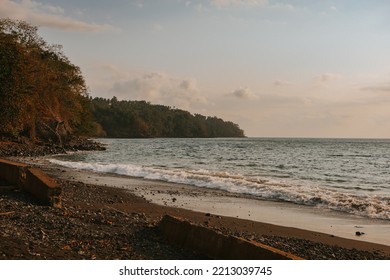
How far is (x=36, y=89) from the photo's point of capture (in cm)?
4862

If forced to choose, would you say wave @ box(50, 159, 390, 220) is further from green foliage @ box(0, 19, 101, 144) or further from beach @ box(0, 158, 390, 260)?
green foliage @ box(0, 19, 101, 144)

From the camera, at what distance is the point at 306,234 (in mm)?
11039

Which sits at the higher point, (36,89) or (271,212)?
(36,89)

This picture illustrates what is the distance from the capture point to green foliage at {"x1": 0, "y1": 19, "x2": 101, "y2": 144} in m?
34.9

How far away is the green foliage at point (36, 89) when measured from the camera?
34938mm

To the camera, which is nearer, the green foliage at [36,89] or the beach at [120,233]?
the beach at [120,233]

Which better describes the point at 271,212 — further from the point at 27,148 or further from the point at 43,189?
the point at 27,148

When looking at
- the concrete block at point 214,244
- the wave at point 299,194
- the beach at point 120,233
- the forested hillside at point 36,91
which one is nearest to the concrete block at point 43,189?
the beach at point 120,233

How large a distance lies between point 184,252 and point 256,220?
5.53 meters

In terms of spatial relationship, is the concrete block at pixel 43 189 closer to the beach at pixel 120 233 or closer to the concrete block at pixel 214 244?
the beach at pixel 120 233

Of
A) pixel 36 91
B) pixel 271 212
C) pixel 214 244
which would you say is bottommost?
pixel 271 212

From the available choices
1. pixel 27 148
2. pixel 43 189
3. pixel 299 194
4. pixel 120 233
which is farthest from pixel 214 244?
pixel 27 148

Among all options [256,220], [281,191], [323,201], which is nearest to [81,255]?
[256,220]
